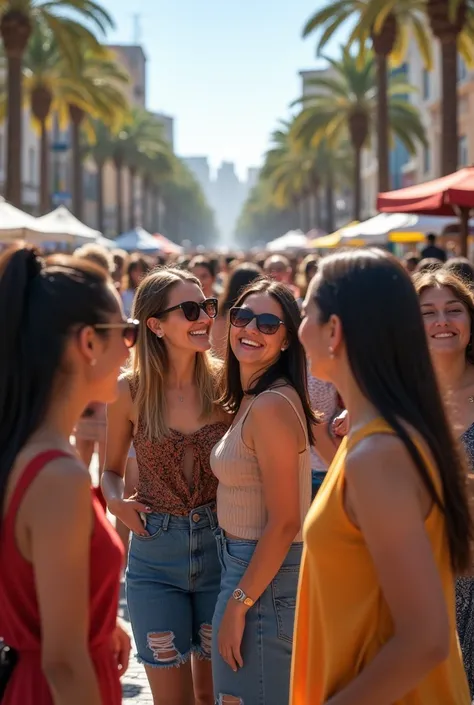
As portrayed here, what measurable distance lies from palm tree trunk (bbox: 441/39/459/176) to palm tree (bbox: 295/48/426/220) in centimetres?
1819

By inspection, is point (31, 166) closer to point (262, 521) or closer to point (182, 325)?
point (182, 325)

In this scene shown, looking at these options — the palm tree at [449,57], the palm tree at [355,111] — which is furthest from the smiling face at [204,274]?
the palm tree at [355,111]

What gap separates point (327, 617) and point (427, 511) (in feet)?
0.98

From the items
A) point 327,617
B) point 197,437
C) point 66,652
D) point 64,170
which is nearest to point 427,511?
point 327,617

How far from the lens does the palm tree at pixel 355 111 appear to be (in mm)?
39844

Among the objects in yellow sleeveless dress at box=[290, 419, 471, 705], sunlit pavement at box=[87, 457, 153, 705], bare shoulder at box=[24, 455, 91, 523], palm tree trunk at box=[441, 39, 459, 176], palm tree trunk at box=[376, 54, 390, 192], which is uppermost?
palm tree trunk at box=[376, 54, 390, 192]

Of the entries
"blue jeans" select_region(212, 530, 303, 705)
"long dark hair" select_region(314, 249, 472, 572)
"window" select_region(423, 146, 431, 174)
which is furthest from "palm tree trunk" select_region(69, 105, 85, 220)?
"long dark hair" select_region(314, 249, 472, 572)

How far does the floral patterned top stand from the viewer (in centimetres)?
385

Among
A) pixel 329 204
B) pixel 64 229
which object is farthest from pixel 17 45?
pixel 329 204

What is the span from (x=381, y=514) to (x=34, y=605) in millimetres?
695

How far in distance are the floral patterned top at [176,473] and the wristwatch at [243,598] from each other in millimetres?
596

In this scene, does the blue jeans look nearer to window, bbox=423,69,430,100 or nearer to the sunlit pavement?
the sunlit pavement

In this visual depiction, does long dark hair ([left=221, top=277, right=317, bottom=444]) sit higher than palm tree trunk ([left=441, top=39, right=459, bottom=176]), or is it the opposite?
palm tree trunk ([left=441, top=39, right=459, bottom=176])

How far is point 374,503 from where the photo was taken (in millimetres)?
2066
